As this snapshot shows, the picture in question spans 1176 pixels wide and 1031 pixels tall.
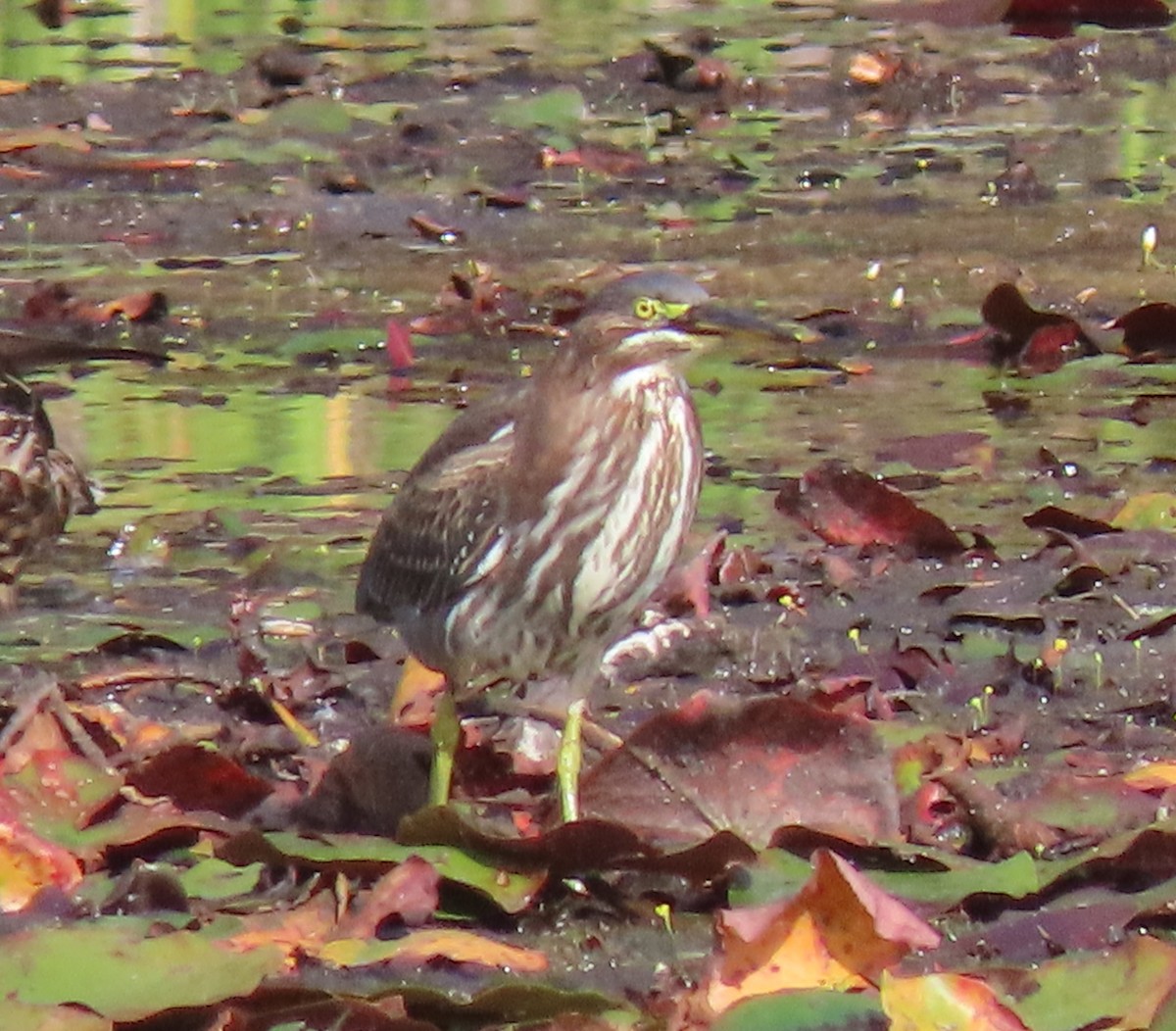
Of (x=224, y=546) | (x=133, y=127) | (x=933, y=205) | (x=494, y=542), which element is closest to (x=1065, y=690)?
(x=494, y=542)

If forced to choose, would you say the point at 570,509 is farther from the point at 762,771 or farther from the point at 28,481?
the point at 28,481

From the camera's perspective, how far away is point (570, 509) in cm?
463

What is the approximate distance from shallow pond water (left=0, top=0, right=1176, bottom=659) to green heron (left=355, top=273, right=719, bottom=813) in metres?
0.24

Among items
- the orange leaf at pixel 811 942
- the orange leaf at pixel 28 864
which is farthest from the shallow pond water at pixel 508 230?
the orange leaf at pixel 811 942

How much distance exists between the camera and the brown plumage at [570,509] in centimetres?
462

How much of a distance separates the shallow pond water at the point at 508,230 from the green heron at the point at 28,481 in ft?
0.25

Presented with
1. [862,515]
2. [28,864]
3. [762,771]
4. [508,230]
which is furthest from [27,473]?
[508,230]

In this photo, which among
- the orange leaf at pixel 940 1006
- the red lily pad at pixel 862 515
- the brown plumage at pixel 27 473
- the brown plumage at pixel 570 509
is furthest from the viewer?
the brown plumage at pixel 27 473

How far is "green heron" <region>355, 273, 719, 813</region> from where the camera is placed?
462 cm

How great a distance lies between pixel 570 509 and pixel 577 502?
1 cm

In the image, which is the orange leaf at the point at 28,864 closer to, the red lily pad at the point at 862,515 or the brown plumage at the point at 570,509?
the brown plumage at the point at 570,509

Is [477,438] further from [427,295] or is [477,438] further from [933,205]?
[933,205]

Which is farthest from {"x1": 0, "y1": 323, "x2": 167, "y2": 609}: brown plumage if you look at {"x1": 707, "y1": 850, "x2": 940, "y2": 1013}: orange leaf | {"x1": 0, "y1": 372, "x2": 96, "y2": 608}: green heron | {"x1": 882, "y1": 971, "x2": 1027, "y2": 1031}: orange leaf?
{"x1": 882, "y1": 971, "x2": 1027, "y2": 1031}: orange leaf

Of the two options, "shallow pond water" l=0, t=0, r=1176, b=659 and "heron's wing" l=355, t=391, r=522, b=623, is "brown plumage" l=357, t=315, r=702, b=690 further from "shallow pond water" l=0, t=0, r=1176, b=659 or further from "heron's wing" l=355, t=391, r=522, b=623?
"shallow pond water" l=0, t=0, r=1176, b=659
